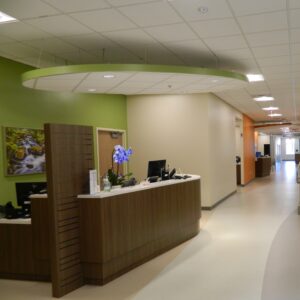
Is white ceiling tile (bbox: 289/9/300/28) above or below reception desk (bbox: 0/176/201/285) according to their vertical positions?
above

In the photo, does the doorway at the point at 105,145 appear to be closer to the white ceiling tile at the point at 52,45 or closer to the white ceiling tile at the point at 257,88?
the white ceiling tile at the point at 52,45

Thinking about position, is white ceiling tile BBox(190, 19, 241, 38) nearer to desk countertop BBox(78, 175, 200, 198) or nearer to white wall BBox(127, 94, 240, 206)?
desk countertop BBox(78, 175, 200, 198)

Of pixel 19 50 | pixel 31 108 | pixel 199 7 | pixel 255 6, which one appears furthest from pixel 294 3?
pixel 31 108

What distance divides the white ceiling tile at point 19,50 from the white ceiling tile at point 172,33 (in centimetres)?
202

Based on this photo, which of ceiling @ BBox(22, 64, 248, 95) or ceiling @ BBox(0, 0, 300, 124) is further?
ceiling @ BBox(22, 64, 248, 95)

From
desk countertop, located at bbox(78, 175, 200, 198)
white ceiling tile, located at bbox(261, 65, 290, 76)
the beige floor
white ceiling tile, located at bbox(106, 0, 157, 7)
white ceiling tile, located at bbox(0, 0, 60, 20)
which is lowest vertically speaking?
the beige floor

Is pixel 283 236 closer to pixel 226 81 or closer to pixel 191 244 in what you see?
pixel 191 244

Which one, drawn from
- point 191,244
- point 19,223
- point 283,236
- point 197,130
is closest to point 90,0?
point 19,223

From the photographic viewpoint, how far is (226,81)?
6.64 meters

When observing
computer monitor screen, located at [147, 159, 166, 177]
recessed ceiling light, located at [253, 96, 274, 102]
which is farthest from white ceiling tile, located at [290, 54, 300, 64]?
recessed ceiling light, located at [253, 96, 274, 102]

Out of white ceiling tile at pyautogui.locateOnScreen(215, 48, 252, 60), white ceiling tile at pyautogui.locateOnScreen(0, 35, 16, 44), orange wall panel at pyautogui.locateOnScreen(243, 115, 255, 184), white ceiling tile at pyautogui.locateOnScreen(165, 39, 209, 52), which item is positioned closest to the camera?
white ceiling tile at pyautogui.locateOnScreen(0, 35, 16, 44)

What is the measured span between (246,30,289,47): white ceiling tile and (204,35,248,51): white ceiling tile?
4.9 inches

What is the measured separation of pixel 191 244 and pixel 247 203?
4.98 meters

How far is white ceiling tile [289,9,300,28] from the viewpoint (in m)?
4.40
